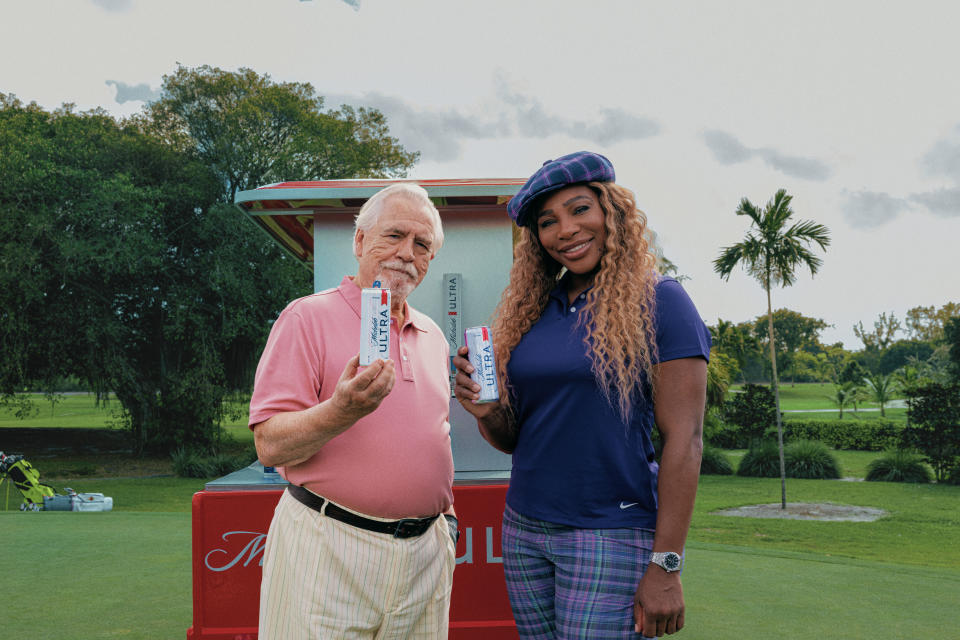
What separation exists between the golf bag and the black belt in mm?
10790

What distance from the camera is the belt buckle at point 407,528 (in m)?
1.75

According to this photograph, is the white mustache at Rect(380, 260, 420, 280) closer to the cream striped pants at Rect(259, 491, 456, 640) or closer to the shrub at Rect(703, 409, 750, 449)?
the cream striped pants at Rect(259, 491, 456, 640)

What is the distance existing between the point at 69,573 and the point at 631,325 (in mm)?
5248

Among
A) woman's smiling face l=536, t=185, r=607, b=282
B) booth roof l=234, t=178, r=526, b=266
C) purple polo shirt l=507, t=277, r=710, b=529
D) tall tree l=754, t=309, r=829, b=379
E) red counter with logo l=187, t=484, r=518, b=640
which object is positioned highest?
tall tree l=754, t=309, r=829, b=379

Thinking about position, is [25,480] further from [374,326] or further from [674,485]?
[674,485]

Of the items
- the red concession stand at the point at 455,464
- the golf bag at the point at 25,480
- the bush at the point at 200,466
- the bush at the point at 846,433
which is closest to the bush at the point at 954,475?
the bush at the point at 846,433

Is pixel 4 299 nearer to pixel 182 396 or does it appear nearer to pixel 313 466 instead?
pixel 182 396

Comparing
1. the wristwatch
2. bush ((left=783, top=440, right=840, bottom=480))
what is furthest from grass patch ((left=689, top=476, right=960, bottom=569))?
the wristwatch

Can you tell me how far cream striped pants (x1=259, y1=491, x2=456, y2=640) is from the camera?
5.56ft

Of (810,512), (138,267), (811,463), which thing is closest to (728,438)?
(811,463)

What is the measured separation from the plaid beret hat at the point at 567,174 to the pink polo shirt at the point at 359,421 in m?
0.55

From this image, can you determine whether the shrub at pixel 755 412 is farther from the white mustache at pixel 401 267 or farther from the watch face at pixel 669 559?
the white mustache at pixel 401 267

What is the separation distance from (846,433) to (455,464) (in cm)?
2774

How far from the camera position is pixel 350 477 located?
1.70 metres
